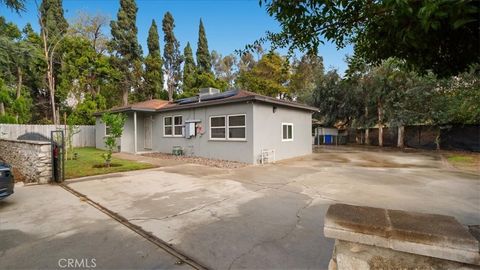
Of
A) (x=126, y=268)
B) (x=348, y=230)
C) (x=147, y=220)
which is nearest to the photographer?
(x=348, y=230)

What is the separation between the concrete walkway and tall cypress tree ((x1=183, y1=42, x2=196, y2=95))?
23133mm

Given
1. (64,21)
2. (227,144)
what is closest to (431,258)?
(227,144)

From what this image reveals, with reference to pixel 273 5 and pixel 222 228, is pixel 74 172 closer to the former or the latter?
pixel 222 228

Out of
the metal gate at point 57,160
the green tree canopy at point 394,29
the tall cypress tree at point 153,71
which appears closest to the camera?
the green tree canopy at point 394,29

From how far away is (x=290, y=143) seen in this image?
44.8 ft

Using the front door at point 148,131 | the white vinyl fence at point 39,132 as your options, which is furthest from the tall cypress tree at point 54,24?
the front door at point 148,131

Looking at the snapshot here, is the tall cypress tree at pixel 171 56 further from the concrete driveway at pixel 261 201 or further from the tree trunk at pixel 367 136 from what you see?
the concrete driveway at pixel 261 201

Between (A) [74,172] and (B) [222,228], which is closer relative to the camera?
(B) [222,228]

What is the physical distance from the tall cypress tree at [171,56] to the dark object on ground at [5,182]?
24950 millimetres

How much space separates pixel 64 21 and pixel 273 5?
30631 millimetres

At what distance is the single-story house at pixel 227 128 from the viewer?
11.2 meters

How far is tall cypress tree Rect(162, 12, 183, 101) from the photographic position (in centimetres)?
2977

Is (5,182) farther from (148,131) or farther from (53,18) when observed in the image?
(53,18)

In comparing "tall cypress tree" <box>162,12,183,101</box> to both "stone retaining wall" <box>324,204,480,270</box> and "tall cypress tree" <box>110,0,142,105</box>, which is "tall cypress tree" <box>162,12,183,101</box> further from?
"stone retaining wall" <box>324,204,480,270</box>
